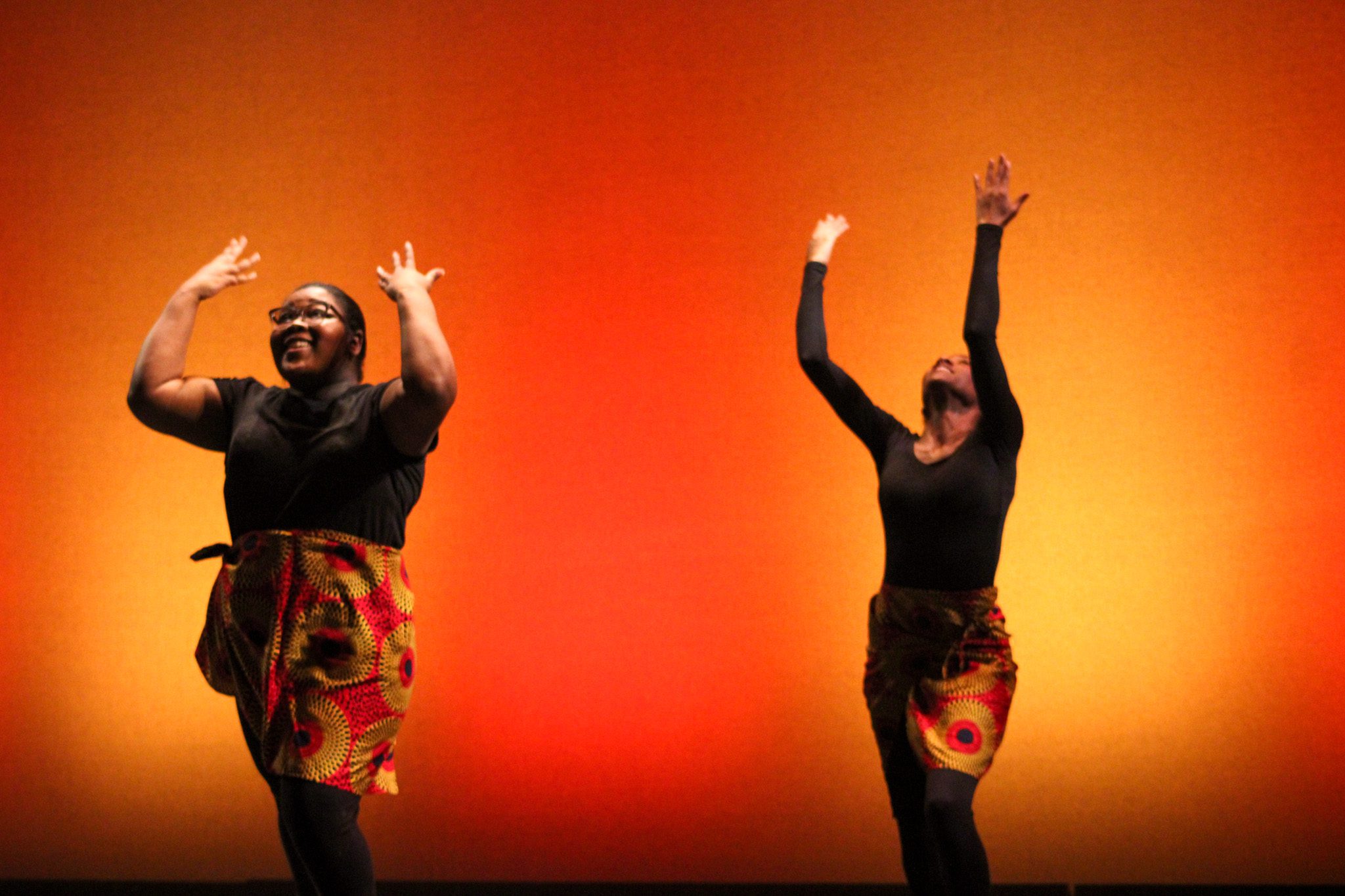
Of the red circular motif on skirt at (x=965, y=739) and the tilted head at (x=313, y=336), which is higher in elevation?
the tilted head at (x=313, y=336)

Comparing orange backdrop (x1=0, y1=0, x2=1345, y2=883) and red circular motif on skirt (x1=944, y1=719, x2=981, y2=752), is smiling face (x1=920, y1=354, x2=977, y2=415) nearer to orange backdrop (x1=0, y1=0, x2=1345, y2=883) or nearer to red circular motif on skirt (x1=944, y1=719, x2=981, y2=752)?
red circular motif on skirt (x1=944, y1=719, x2=981, y2=752)

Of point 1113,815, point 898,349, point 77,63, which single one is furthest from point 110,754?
point 1113,815

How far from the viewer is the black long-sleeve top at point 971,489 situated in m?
2.08

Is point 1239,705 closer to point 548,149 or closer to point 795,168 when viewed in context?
point 795,168

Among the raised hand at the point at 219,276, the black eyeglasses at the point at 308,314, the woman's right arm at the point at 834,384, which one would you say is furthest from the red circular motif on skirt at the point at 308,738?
the woman's right arm at the point at 834,384

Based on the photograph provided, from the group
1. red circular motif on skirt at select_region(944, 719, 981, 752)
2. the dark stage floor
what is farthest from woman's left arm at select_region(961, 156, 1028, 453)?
the dark stage floor

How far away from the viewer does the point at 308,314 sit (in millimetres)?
2016

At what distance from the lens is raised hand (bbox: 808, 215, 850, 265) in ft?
8.07

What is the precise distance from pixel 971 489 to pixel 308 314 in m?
1.21

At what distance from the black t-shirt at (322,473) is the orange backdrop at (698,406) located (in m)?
1.22

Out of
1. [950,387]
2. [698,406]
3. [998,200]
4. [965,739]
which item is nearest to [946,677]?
[965,739]

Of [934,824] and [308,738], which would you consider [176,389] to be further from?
[934,824]

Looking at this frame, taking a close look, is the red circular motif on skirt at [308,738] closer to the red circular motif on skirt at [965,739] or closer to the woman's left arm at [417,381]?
the woman's left arm at [417,381]

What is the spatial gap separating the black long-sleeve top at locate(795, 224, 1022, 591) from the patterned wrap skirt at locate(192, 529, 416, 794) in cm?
91
